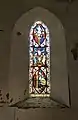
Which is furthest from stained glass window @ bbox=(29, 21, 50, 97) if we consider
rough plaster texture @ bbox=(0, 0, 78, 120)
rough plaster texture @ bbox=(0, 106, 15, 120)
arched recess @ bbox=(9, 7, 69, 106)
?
rough plaster texture @ bbox=(0, 106, 15, 120)

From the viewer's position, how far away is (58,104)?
610 cm

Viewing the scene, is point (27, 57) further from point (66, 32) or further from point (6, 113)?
point (6, 113)

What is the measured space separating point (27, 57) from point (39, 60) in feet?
0.90

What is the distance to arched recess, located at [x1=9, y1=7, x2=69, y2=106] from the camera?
6203mm

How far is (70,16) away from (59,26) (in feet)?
0.97

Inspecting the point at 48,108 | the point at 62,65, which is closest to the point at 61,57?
the point at 62,65

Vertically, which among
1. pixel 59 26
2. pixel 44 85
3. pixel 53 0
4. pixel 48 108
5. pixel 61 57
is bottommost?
pixel 48 108

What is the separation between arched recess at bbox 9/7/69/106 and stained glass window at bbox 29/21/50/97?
0.10 metres

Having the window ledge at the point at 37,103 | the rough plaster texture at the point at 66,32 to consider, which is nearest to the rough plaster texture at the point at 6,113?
the rough plaster texture at the point at 66,32

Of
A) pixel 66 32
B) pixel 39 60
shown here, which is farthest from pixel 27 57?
pixel 66 32

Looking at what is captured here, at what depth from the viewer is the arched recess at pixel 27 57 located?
620 centimetres

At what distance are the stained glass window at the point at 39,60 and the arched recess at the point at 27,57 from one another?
0.10 metres

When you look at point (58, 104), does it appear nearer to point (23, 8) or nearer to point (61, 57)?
point (61, 57)

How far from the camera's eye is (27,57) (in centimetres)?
641
